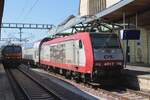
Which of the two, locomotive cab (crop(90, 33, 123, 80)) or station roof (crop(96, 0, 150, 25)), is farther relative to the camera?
station roof (crop(96, 0, 150, 25))

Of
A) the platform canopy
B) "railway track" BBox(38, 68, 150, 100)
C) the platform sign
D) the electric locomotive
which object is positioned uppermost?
the platform canopy

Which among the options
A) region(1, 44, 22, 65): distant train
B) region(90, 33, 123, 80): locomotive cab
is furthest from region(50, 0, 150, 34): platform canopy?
region(1, 44, 22, 65): distant train

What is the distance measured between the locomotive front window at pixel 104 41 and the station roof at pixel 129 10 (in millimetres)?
3766

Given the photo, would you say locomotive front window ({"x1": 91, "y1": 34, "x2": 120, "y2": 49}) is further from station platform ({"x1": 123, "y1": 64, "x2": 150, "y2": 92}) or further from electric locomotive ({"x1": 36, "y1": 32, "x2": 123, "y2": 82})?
station platform ({"x1": 123, "y1": 64, "x2": 150, "y2": 92})

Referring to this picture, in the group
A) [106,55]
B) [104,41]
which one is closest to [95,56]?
[106,55]

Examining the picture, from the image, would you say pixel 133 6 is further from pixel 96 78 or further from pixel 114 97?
pixel 114 97

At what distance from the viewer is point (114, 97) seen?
1623 centimetres

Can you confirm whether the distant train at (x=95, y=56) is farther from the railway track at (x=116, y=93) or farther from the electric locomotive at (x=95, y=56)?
the railway track at (x=116, y=93)

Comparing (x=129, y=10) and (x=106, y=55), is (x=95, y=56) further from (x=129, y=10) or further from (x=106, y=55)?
(x=129, y=10)

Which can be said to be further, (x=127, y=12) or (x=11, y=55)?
(x=11, y=55)

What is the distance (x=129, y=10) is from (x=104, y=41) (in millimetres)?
7717

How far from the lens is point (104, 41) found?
65.1 feet

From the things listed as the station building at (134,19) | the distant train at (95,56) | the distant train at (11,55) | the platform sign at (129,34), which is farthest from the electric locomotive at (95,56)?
the distant train at (11,55)

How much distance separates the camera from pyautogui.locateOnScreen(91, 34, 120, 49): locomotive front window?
64.1 ft
